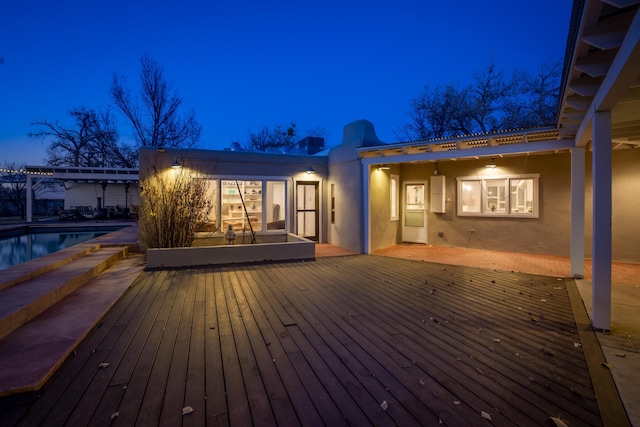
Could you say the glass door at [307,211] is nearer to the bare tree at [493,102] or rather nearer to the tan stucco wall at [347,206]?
the tan stucco wall at [347,206]

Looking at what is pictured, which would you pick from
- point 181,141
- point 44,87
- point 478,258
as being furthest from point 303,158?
point 44,87

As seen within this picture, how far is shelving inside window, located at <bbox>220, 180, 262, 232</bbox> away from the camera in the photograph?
930 centimetres

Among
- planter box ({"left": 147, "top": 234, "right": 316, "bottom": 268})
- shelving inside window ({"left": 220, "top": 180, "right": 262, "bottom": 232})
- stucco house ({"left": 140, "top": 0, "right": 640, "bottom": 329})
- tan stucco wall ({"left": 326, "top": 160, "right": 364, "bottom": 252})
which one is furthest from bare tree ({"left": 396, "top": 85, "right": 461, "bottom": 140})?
planter box ({"left": 147, "top": 234, "right": 316, "bottom": 268})

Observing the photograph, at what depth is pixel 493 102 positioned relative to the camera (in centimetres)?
1834

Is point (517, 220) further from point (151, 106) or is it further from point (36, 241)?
point (151, 106)

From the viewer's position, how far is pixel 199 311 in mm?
3982

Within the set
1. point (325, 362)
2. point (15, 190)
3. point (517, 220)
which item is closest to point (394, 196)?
point (517, 220)

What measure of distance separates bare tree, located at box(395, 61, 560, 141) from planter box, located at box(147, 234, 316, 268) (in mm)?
14702

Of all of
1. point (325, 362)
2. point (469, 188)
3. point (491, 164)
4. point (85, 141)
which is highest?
point (85, 141)

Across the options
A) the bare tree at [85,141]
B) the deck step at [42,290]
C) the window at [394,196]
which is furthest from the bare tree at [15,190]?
the window at [394,196]

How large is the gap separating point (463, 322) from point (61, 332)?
410cm

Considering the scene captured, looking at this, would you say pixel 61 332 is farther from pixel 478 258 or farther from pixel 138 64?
pixel 138 64

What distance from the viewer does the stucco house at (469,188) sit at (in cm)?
413

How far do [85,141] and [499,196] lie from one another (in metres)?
26.0
